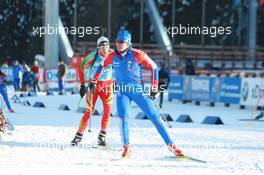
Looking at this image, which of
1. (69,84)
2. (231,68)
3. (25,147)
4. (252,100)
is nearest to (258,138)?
(25,147)

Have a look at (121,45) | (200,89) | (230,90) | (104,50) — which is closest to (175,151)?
(121,45)

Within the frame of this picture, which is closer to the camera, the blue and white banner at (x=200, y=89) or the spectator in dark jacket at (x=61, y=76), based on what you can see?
the blue and white banner at (x=200, y=89)

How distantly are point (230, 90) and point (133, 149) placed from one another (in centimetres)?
1349

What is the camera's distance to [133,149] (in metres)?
10.9

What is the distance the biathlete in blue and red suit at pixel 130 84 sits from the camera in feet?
31.9

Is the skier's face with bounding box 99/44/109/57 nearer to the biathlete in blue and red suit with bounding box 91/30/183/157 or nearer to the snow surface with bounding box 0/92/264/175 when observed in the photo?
the biathlete in blue and red suit with bounding box 91/30/183/157

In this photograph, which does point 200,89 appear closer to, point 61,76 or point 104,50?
point 61,76

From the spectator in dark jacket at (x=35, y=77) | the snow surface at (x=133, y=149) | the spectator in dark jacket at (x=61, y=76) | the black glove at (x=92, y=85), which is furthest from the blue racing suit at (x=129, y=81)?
the spectator in dark jacket at (x=35, y=77)

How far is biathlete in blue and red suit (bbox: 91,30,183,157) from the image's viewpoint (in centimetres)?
973

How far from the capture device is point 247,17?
52.8 metres

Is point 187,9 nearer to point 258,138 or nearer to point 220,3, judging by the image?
point 220,3

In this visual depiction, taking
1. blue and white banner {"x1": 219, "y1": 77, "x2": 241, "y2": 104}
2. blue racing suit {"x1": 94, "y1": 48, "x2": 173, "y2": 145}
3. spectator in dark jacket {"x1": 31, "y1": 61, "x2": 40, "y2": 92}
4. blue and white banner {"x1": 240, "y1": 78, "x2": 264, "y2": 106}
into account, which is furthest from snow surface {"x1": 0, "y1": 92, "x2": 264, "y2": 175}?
spectator in dark jacket {"x1": 31, "y1": 61, "x2": 40, "y2": 92}

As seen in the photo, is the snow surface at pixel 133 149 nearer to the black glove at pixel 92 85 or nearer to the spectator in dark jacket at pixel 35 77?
the black glove at pixel 92 85

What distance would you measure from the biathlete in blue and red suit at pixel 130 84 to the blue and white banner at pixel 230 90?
13.9 m
